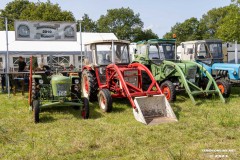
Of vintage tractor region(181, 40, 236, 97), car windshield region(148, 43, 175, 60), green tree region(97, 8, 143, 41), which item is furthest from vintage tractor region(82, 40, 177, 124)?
green tree region(97, 8, 143, 41)

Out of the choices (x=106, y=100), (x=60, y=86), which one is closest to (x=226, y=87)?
(x=106, y=100)

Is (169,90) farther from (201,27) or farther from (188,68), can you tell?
(201,27)

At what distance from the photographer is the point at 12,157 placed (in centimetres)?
424

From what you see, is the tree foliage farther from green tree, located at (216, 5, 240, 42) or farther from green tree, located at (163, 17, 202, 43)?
green tree, located at (216, 5, 240, 42)

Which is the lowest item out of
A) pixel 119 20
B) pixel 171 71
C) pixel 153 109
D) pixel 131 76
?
pixel 153 109

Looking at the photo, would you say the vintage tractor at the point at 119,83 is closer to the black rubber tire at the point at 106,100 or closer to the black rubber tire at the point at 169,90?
the black rubber tire at the point at 106,100

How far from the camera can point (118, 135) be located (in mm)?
5184

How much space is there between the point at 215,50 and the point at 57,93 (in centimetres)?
648

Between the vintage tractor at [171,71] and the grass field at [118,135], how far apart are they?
99cm

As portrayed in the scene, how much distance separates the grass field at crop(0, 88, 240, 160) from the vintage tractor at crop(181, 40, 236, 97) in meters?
2.27

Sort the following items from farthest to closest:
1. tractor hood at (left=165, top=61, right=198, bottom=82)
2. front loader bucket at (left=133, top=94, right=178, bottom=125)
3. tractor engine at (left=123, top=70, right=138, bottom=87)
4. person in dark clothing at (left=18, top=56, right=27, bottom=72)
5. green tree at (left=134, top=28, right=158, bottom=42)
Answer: green tree at (left=134, top=28, right=158, bottom=42)
person in dark clothing at (left=18, top=56, right=27, bottom=72)
tractor hood at (left=165, top=61, right=198, bottom=82)
tractor engine at (left=123, top=70, right=138, bottom=87)
front loader bucket at (left=133, top=94, right=178, bottom=125)

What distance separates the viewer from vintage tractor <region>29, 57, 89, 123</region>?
6.63 metres

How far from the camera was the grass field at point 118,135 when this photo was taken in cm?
429

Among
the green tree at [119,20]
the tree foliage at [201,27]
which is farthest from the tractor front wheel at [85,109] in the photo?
the green tree at [119,20]
